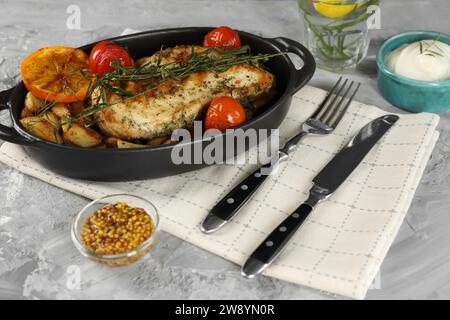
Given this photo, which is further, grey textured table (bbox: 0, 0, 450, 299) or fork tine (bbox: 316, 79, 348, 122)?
fork tine (bbox: 316, 79, 348, 122)

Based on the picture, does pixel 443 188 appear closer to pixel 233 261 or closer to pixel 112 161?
pixel 233 261

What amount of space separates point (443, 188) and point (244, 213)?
2.18ft

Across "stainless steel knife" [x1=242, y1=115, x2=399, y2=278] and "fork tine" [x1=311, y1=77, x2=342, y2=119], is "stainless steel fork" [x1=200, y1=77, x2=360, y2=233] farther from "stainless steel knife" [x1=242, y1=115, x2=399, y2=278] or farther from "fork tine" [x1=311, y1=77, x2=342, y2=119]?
"stainless steel knife" [x1=242, y1=115, x2=399, y2=278]

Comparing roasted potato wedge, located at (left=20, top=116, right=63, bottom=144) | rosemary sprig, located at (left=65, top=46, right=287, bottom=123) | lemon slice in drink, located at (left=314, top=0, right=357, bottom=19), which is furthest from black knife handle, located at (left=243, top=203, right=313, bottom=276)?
lemon slice in drink, located at (left=314, top=0, right=357, bottom=19)

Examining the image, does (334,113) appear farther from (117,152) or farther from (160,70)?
(117,152)

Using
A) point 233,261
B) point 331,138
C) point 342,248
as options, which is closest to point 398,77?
point 331,138

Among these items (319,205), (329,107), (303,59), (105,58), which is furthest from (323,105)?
(105,58)

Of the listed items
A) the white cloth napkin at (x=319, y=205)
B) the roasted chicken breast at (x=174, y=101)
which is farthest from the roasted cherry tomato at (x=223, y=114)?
the white cloth napkin at (x=319, y=205)

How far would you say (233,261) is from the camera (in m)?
1.83

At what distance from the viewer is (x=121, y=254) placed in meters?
1.74

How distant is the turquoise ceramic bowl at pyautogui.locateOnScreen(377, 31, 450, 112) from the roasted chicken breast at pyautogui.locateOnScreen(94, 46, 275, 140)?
497 millimetres

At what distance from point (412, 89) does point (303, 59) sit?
421 mm

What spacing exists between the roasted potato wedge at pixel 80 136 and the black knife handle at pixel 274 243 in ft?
2.07

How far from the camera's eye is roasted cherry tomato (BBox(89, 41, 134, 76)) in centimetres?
224
